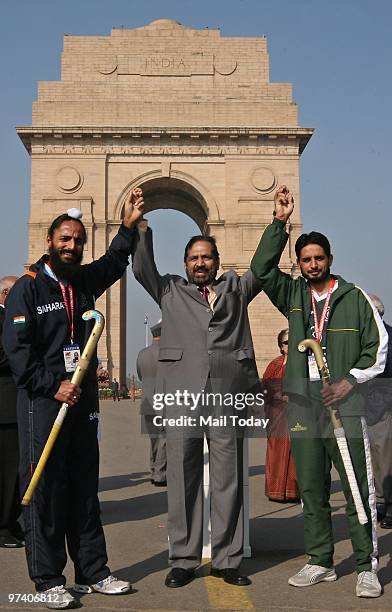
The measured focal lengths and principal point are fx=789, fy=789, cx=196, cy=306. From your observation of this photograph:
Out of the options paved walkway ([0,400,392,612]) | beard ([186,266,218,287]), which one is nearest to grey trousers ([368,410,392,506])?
paved walkway ([0,400,392,612])

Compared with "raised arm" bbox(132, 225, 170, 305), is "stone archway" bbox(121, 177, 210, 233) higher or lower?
higher

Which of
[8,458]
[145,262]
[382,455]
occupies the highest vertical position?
[145,262]

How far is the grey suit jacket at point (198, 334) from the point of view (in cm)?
486

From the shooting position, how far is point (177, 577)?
4.74 m

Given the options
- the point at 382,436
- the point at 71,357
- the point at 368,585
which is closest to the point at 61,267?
the point at 71,357

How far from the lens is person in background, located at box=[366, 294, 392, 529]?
23.3 ft

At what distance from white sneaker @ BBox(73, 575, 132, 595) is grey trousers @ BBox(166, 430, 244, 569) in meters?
0.38

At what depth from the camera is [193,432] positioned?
488cm

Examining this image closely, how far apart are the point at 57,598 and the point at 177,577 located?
79cm

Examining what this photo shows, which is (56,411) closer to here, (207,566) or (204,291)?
(204,291)

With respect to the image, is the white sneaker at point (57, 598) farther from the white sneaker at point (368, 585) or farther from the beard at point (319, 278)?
the beard at point (319, 278)

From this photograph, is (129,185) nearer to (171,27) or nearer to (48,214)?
(48,214)

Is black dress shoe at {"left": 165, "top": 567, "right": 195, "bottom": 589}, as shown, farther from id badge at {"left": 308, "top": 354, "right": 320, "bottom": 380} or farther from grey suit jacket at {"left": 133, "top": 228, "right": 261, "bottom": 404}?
id badge at {"left": 308, "top": 354, "right": 320, "bottom": 380}

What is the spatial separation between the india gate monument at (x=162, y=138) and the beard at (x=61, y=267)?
1044 inches
